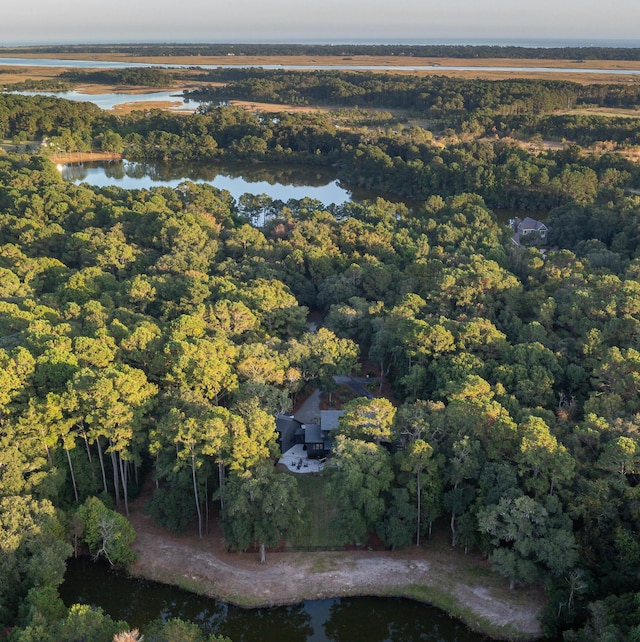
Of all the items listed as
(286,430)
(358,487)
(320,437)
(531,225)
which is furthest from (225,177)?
(358,487)

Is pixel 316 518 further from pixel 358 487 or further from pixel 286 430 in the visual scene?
pixel 286 430

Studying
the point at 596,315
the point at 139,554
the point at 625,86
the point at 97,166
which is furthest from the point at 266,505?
the point at 625,86

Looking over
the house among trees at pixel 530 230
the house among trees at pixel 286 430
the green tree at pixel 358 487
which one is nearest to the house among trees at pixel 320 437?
the house among trees at pixel 286 430

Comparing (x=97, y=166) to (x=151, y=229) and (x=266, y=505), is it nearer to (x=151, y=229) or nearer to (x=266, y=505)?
(x=151, y=229)

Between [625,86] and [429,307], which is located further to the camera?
[625,86]

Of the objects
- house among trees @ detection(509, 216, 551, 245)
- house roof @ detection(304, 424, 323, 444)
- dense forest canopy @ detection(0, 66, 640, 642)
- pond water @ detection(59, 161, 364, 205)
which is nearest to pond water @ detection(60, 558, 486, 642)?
dense forest canopy @ detection(0, 66, 640, 642)

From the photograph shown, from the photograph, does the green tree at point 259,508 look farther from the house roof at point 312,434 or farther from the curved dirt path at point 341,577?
the house roof at point 312,434
